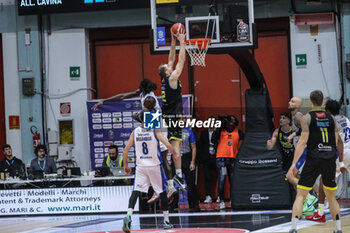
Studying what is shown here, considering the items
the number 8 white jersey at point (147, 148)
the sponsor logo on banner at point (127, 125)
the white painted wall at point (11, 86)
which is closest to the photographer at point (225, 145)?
the sponsor logo on banner at point (127, 125)

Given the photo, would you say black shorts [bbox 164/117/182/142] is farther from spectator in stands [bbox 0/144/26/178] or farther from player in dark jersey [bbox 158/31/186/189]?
spectator in stands [bbox 0/144/26/178]

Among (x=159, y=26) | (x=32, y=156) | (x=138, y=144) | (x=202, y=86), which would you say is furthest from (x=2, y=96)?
(x=138, y=144)

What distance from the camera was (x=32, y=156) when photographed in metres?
19.4

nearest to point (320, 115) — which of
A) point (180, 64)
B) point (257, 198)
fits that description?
point (180, 64)

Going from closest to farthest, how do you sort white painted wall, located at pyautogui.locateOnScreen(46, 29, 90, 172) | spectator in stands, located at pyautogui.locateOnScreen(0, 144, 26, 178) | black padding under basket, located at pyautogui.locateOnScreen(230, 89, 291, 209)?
black padding under basket, located at pyautogui.locateOnScreen(230, 89, 291, 209)
spectator in stands, located at pyautogui.locateOnScreen(0, 144, 26, 178)
white painted wall, located at pyautogui.locateOnScreen(46, 29, 90, 172)

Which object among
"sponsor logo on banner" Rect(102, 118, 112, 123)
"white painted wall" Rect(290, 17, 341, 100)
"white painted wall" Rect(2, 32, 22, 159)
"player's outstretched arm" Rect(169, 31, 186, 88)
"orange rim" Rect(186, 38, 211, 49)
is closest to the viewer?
"player's outstretched arm" Rect(169, 31, 186, 88)

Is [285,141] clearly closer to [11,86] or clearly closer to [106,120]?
[106,120]

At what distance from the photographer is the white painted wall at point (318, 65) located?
18422mm

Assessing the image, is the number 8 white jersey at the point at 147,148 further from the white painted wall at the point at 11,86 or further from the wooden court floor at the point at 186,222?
the white painted wall at the point at 11,86

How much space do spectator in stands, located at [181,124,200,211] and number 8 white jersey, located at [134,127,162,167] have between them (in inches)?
188

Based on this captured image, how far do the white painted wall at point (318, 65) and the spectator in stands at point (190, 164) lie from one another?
137 inches

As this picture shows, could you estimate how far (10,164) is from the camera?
18219mm

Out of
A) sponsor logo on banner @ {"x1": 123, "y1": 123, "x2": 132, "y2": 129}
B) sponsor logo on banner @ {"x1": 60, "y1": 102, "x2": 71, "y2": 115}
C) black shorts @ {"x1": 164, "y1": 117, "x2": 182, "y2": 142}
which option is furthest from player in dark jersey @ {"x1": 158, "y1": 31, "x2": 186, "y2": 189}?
sponsor logo on banner @ {"x1": 60, "y1": 102, "x2": 71, "y2": 115}

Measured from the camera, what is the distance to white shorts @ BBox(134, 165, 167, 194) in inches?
463
